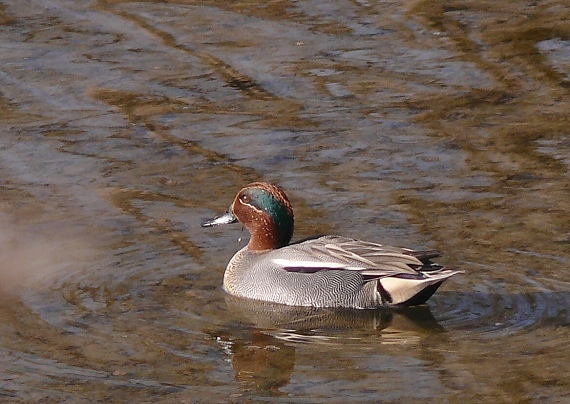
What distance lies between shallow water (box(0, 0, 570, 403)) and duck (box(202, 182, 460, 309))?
0.12 meters

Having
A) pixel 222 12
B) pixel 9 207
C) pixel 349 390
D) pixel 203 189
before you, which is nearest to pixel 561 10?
pixel 222 12

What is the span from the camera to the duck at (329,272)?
7.50m

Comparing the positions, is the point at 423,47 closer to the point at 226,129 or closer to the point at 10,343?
the point at 226,129

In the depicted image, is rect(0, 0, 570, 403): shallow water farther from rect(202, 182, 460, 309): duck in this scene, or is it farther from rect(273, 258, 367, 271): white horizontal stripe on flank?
rect(273, 258, 367, 271): white horizontal stripe on flank

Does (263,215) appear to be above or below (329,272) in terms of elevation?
above

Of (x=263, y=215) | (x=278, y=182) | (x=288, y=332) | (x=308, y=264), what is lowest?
(x=278, y=182)

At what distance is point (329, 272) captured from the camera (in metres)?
7.66

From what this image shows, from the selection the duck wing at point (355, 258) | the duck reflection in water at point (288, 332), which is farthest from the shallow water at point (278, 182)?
the duck wing at point (355, 258)

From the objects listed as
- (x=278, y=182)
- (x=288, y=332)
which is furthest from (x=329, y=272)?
(x=278, y=182)

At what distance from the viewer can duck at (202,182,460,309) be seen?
24.6 feet

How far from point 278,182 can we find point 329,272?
1.87 meters

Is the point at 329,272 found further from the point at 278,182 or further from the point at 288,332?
the point at 278,182

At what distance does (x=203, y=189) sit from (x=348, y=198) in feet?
3.21

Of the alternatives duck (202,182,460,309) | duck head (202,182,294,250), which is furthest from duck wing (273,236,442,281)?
duck head (202,182,294,250)
